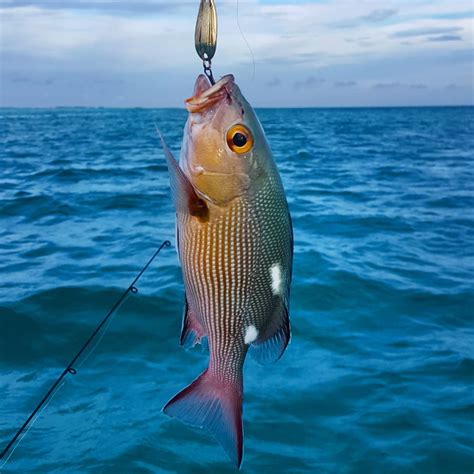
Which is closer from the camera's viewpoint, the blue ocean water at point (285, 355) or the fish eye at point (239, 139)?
the fish eye at point (239, 139)

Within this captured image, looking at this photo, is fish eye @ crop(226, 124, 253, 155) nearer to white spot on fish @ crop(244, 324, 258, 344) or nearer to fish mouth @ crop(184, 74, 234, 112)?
fish mouth @ crop(184, 74, 234, 112)

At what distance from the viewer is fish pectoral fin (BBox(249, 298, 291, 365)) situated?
2.11 meters

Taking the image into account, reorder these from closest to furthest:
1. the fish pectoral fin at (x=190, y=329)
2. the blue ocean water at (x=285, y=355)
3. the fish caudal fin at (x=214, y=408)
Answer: the fish caudal fin at (x=214, y=408), the fish pectoral fin at (x=190, y=329), the blue ocean water at (x=285, y=355)

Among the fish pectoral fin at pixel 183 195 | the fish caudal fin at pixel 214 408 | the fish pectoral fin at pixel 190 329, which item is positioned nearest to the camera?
the fish pectoral fin at pixel 183 195

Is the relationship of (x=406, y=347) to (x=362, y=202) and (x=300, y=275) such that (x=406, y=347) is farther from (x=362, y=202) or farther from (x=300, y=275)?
(x=362, y=202)

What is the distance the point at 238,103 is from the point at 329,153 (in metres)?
26.4

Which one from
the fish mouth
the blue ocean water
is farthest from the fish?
the blue ocean water

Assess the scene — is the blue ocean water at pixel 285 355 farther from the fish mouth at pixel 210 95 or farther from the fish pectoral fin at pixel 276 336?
the fish mouth at pixel 210 95

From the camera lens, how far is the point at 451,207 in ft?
46.2

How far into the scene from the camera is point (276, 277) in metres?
2.04

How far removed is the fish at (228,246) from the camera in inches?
74.5

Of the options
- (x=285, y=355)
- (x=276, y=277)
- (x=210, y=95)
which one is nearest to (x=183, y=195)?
(x=210, y=95)

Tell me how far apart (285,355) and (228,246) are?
4.61m

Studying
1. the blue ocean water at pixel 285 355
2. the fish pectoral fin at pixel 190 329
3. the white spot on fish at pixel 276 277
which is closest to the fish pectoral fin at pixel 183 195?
A: the white spot on fish at pixel 276 277
